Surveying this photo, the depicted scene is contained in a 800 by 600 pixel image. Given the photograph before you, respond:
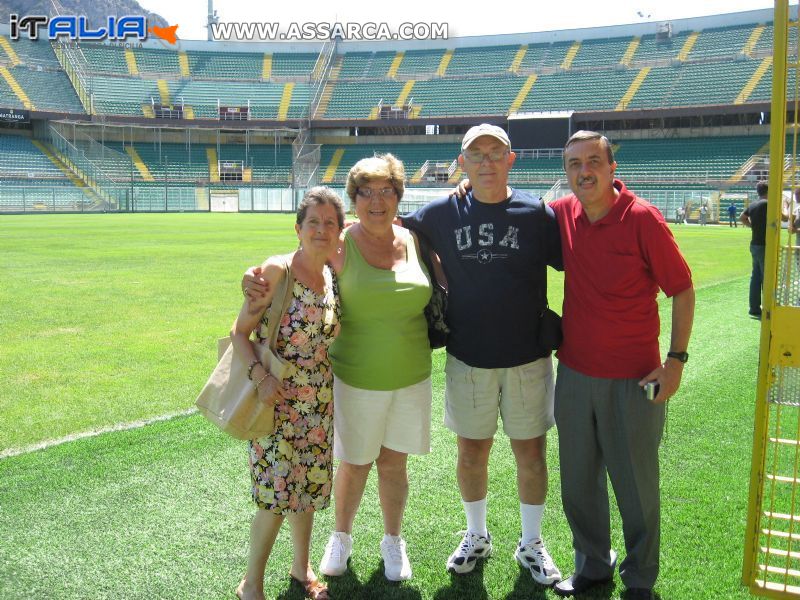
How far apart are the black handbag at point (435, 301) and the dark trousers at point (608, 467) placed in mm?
590

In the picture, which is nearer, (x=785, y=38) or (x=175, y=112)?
(x=785, y=38)

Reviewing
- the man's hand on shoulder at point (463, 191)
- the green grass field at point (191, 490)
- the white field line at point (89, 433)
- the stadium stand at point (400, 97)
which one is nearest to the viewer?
the green grass field at point (191, 490)

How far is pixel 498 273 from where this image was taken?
135 inches

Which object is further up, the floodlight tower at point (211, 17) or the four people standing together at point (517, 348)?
the floodlight tower at point (211, 17)

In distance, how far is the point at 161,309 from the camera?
10.2 m

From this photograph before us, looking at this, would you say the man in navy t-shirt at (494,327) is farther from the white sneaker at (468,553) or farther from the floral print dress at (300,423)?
the floral print dress at (300,423)

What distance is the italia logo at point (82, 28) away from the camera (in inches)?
2120

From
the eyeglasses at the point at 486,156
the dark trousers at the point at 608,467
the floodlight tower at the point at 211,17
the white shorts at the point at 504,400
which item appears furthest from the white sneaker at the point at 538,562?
the floodlight tower at the point at 211,17

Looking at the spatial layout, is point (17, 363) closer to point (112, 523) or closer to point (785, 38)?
point (112, 523)

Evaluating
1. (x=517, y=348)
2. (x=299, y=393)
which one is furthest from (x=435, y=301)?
(x=299, y=393)

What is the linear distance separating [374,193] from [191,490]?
2017mm

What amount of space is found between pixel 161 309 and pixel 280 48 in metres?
55.7

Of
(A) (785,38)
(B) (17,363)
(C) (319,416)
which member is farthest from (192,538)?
(B) (17,363)

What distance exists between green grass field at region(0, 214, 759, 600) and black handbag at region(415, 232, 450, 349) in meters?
1.04
